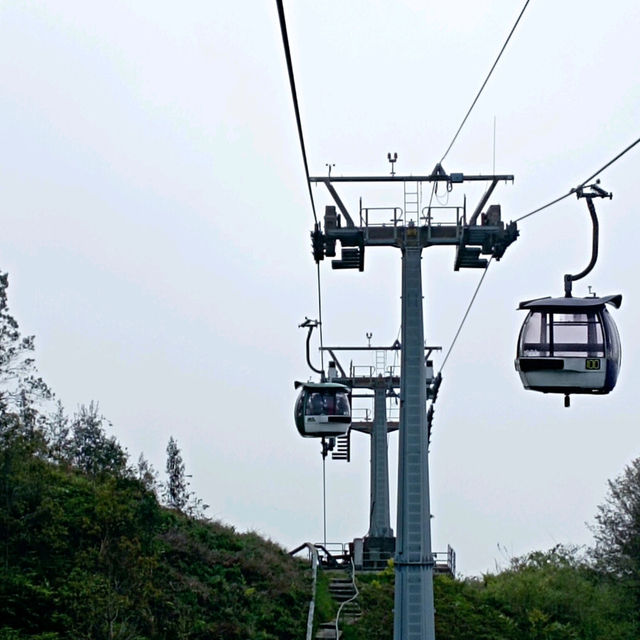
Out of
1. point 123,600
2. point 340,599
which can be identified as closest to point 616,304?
point 123,600

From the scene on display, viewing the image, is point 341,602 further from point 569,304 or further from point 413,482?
point 569,304

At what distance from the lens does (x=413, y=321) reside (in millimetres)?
22703

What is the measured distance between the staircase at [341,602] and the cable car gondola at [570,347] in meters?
17.4

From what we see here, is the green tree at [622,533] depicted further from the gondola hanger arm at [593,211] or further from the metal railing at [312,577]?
the gondola hanger arm at [593,211]

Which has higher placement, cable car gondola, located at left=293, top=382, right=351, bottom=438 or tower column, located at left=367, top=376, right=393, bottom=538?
tower column, located at left=367, top=376, right=393, bottom=538

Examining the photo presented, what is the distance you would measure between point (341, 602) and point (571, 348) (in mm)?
22298

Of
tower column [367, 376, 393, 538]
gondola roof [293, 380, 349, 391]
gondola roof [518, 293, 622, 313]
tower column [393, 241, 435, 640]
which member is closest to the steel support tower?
tower column [393, 241, 435, 640]

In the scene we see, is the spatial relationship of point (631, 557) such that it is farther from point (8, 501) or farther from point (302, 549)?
point (8, 501)

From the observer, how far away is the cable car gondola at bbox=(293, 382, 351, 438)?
90.7 feet

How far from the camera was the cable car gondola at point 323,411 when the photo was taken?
27641mm

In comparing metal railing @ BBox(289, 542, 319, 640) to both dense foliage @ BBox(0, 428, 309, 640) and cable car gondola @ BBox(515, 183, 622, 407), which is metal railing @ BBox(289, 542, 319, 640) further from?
cable car gondola @ BBox(515, 183, 622, 407)

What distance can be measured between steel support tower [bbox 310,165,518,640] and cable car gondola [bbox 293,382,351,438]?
4683 mm

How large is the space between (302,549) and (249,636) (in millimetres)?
13307

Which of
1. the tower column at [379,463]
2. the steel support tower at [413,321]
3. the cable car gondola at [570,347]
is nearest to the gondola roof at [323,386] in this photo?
the steel support tower at [413,321]
